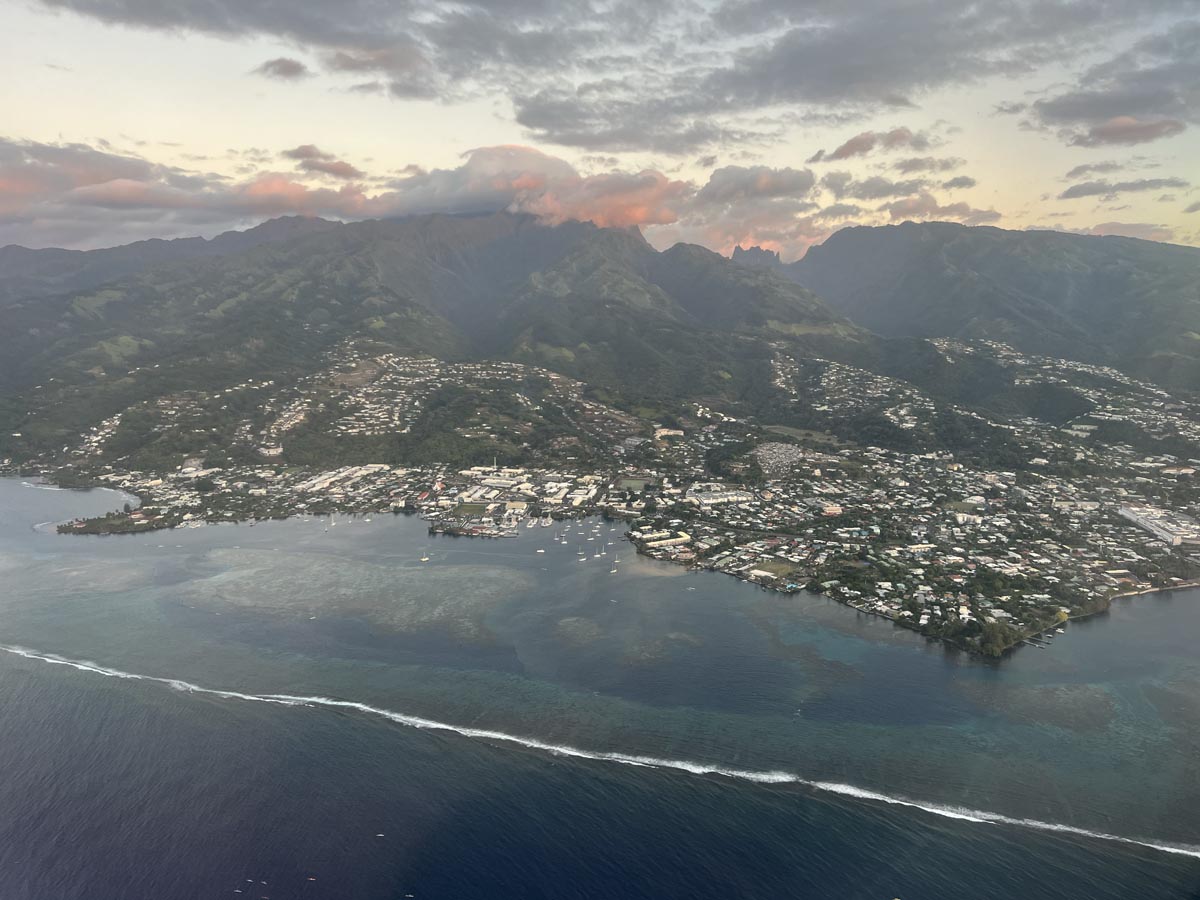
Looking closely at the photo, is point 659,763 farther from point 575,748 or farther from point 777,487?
point 777,487

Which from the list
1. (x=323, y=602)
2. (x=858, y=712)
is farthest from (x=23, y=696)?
(x=858, y=712)

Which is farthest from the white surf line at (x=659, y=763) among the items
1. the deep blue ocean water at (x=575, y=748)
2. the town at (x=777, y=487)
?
the town at (x=777, y=487)

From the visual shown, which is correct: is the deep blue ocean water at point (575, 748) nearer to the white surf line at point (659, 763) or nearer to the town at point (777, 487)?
the white surf line at point (659, 763)

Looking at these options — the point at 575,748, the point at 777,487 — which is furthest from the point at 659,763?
the point at 777,487

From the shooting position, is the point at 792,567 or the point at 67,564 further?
the point at 67,564

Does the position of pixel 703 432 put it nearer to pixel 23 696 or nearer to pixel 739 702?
pixel 739 702
